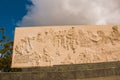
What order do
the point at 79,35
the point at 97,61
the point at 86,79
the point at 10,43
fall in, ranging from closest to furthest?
the point at 86,79
the point at 97,61
the point at 79,35
the point at 10,43

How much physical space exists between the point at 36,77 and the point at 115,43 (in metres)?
5.35

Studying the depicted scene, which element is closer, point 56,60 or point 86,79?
point 86,79

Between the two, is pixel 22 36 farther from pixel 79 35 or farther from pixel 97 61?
pixel 97 61

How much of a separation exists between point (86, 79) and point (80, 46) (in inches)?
142

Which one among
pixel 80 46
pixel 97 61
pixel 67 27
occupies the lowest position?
pixel 97 61

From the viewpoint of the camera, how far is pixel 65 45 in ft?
36.2

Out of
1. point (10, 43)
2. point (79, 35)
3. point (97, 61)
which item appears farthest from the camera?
point (10, 43)

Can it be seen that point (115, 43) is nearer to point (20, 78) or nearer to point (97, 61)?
point (97, 61)

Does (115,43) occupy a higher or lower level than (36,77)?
higher

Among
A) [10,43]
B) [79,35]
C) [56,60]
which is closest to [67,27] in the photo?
[79,35]

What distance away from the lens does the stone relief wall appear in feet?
35.0

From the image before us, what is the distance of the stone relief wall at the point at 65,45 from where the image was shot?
1067cm

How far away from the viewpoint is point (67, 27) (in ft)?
37.3

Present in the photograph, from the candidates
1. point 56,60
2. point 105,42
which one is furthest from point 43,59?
point 105,42
